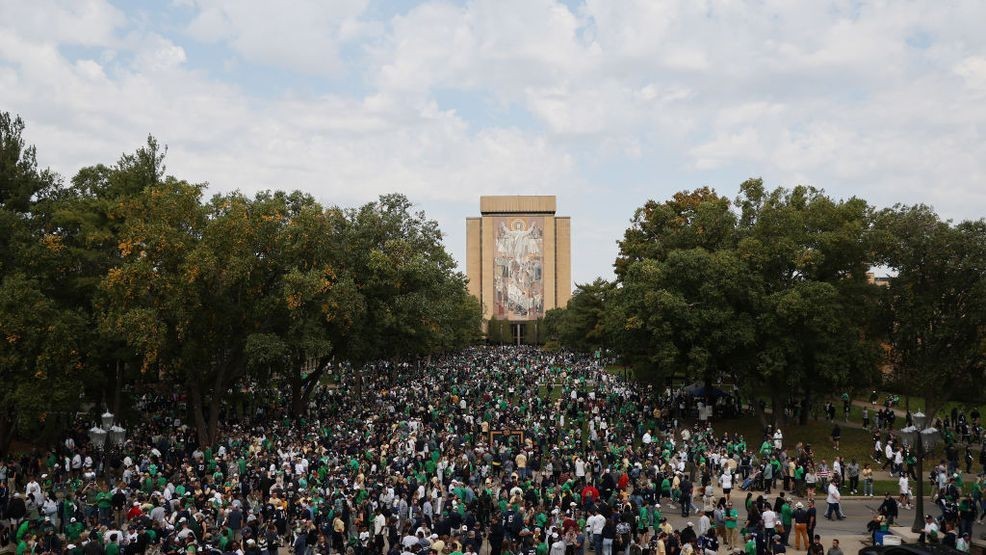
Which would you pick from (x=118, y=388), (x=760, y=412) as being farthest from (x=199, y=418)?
(x=760, y=412)

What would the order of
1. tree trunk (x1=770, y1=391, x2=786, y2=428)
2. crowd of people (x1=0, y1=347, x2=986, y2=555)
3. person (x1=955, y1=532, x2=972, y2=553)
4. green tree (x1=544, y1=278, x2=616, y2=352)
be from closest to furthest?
1. crowd of people (x1=0, y1=347, x2=986, y2=555)
2. person (x1=955, y1=532, x2=972, y2=553)
3. tree trunk (x1=770, y1=391, x2=786, y2=428)
4. green tree (x1=544, y1=278, x2=616, y2=352)

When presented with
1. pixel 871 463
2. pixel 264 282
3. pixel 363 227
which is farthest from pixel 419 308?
pixel 871 463

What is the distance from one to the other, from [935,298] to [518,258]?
95.3 metres

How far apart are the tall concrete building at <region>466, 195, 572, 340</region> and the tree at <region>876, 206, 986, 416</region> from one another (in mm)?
93351

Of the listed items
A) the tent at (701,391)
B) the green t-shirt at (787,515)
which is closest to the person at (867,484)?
the green t-shirt at (787,515)

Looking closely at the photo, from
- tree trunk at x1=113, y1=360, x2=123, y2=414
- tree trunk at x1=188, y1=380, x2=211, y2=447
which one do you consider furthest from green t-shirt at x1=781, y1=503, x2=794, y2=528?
tree trunk at x1=113, y1=360, x2=123, y2=414

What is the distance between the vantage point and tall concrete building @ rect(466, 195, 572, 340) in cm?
12256

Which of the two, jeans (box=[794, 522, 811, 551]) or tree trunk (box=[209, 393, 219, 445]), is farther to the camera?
tree trunk (box=[209, 393, 219, 445])

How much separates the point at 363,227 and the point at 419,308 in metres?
4.62

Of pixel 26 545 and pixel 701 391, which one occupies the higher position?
pixel 701 391

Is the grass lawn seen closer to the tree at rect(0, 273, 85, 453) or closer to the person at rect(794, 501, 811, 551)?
the person at rect(794, 501, 811, 551)

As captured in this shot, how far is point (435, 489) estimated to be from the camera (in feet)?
60.4

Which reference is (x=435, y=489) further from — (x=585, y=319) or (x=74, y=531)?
(x=585, y=319)

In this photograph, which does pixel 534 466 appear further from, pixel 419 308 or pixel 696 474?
pixel 419 308
